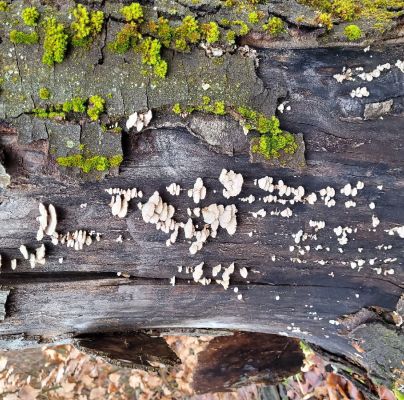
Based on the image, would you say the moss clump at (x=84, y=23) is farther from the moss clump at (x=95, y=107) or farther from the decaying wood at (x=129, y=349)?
the decaying wood at (x=129, y=349)

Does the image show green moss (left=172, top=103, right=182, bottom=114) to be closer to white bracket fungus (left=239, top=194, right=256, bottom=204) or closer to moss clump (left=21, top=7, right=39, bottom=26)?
white bracket fungus (left=239, top=194, right=256, bottom=204)

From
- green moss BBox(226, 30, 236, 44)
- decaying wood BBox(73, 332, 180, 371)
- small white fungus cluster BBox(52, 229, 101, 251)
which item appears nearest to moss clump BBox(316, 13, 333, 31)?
green moss BBox(226, 30, 236, 44)

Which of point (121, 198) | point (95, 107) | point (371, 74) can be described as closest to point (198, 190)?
point (121, 198)

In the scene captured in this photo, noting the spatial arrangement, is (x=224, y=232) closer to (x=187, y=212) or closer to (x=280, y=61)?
(x=187, y=212)

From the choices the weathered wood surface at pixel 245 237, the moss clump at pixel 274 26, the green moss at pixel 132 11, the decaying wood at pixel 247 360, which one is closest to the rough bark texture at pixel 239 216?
the weathered wood surface at pixel 245 237

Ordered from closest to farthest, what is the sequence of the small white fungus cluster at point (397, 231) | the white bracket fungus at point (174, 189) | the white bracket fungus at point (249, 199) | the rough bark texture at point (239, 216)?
the rough bark texture at point (239, 216), the white bracket fungus at point (174, 189), the white bracket fungus at point (249, 199), the small white fungus cluster at point (397, 231)

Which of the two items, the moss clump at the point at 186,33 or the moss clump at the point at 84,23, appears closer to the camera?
the moss clump at the point at 84,23

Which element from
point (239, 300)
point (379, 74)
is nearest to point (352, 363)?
point (239, 300)
